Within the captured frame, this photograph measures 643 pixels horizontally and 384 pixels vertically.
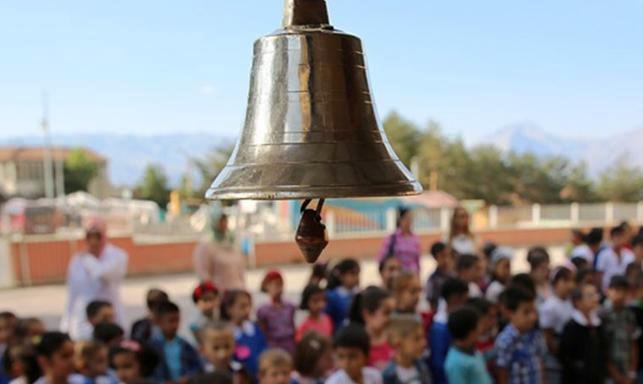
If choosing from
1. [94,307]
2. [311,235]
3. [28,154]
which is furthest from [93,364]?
[28,154]

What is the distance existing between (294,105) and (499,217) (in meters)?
23.4

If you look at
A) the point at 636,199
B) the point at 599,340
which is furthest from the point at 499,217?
the point at 599,340

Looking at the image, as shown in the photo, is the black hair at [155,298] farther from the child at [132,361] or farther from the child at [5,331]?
the child at [5,331]

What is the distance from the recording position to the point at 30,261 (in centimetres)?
1259

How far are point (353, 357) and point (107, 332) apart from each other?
4.58 ft

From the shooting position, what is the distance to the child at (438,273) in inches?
191

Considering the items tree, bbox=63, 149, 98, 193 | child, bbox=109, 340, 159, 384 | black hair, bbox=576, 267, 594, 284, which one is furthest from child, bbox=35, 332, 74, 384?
tree, bbox=63, 149, 98, 193

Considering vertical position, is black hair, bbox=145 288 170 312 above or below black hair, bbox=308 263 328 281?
above

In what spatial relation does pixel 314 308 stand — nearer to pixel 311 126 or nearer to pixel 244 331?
pixel 244 331

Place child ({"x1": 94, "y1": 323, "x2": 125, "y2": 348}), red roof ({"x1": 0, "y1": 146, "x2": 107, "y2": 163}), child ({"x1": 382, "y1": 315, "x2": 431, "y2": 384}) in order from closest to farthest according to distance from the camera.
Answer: child ({"x1": 382, "y1": 315, "x2": 431, "y2": 384})
child ({"x1": 94, "y1": 323, "x2": 125, "y2": 348})
red roof ({"x1": 0, "y1": 146, "x2": 107, "y2": 163})

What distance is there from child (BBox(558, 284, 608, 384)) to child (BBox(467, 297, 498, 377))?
1.44 ft

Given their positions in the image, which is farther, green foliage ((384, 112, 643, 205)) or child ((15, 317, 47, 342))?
green foliage ((384, 112, 643, 205))

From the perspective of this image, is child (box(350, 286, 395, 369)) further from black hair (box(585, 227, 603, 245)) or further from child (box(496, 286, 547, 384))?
black hair (box(585, 227, 603, 245))

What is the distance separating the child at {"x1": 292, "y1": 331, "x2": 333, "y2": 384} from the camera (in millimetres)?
3590
